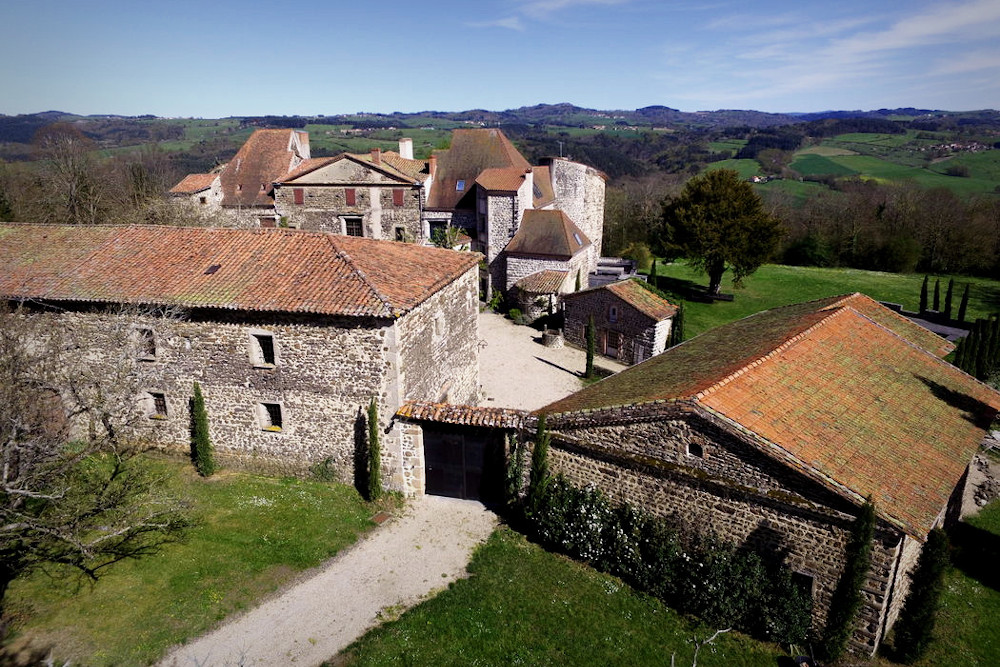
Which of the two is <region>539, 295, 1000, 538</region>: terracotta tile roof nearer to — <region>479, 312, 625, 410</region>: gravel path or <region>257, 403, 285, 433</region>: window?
<region>479, 312, 625, 410</region>: gravel path

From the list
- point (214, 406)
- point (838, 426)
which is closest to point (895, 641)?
point (838, 426)

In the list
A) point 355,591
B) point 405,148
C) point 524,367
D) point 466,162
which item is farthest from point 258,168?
point 355,591

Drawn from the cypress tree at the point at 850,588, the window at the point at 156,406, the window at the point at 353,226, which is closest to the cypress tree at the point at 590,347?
the cypress tree at the point at 850,588

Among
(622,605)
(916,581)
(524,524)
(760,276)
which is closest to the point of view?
(916,581)

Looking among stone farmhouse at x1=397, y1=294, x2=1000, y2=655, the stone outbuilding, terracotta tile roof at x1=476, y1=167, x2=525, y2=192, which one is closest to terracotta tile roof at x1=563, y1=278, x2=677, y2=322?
terracotta tile roof at x1=476, y1=167, x2=525, y2=192

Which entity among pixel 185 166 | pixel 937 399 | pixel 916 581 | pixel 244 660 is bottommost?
pixel 244 660

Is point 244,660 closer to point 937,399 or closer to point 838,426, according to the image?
point 838,426
